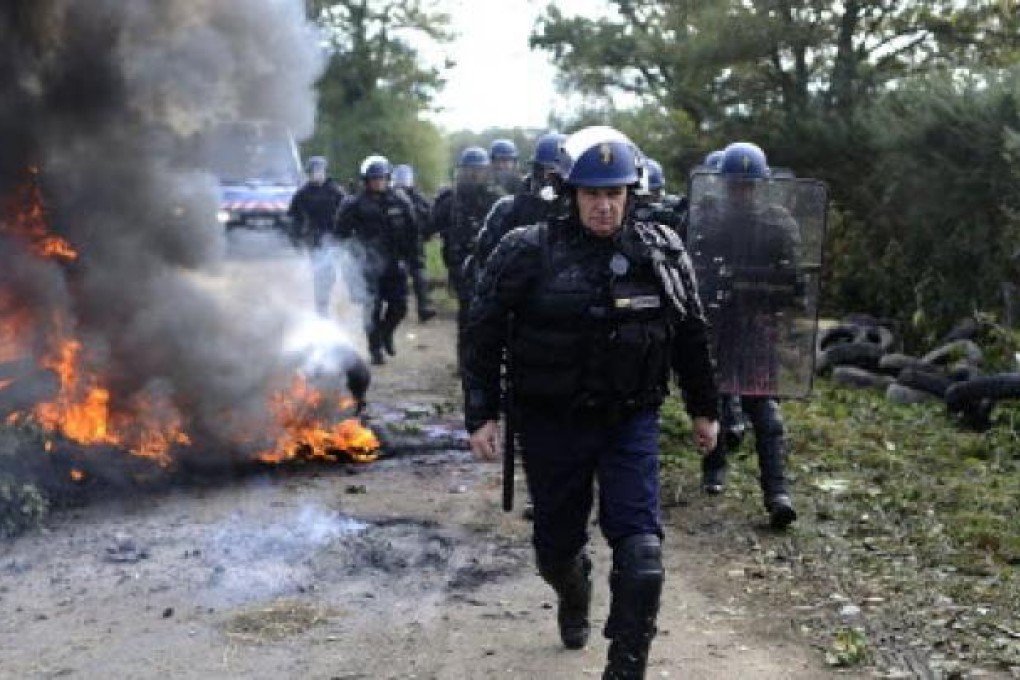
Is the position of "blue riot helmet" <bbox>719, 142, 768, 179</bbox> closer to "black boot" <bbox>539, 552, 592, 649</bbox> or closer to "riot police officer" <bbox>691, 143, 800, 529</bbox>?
"riot police officer" <bbox>691, 143, 800, 529</bbox>

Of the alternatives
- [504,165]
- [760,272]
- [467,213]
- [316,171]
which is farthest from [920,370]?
[316,171]

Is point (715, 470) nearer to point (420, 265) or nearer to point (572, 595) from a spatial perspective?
point (572, 595)

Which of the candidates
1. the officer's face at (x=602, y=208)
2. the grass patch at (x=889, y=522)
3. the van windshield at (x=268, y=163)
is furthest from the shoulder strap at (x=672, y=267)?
the van windshield at (x=268, y=163)

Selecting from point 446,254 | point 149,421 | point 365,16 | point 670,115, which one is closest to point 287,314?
point 149,421

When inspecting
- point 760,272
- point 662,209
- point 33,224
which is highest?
point 662,209

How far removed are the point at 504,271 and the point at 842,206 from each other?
33.0 feet

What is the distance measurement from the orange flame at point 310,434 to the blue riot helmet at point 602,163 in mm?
3800

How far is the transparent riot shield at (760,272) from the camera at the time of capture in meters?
6.50

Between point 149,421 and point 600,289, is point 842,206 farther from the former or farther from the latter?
point 600,289

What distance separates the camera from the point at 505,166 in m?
11.4

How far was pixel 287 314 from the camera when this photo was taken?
26.7ft

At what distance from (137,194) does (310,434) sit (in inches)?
70.8

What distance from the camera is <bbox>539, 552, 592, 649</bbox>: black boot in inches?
171

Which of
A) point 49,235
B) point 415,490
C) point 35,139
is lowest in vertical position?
point 415,490
